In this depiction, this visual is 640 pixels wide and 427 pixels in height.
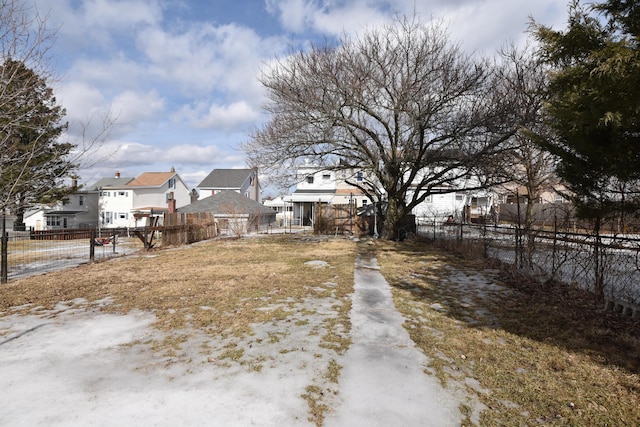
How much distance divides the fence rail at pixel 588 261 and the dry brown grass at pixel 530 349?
1.06ft

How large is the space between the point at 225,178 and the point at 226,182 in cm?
104

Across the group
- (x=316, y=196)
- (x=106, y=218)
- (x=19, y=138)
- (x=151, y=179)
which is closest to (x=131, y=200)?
(x=151, y=179)

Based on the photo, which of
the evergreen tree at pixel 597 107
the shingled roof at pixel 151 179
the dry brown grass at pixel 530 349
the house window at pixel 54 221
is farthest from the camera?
the house window at pixel 54 221

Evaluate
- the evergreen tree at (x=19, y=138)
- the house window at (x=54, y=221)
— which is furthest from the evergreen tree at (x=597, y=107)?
the house window at (x=54, y=221)

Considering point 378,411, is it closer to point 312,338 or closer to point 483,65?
point 312,338

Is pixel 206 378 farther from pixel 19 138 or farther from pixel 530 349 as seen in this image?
pixel 19 138

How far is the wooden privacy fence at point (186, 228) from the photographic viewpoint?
16.3m

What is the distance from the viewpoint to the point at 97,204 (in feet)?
138

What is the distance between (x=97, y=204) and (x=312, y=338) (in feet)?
150

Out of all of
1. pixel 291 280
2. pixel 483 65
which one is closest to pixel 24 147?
pixel 291 280

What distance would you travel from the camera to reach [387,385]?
338cm

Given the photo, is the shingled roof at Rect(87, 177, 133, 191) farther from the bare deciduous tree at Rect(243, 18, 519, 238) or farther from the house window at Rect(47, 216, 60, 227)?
the bare deciduous tree at Rect(243, 18, 519, 238)

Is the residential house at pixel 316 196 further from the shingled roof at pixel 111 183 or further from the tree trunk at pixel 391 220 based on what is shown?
the shingled roof at pixel 111 183

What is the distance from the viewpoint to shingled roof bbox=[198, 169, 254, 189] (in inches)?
1801
